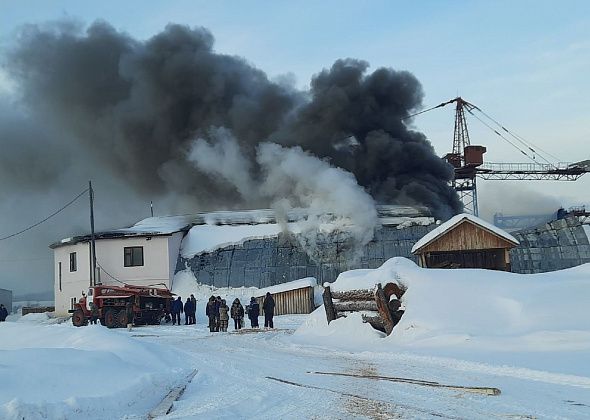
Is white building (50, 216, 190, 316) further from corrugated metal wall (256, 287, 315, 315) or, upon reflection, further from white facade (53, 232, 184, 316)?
corrugated metal wall (256, 287, 315, 315)

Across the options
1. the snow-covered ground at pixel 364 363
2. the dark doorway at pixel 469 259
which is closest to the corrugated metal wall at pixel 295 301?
the dark doorway at pixel 469 259

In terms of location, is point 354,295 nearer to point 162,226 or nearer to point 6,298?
point 162,226

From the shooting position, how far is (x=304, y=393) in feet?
31.9

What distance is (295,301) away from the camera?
34625mm

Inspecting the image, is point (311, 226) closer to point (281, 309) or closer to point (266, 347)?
point (281, 309)

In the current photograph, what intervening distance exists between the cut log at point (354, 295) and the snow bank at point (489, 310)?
21 cm

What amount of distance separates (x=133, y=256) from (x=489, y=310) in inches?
1119

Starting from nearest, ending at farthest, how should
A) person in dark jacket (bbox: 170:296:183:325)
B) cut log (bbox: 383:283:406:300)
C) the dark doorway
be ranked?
cut log (bbox: 383:283:406:300) < the dark doorway < person in dark jacket (bbox: 170:296:183:325)

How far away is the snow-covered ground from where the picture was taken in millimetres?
8180

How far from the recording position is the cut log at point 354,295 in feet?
61.1

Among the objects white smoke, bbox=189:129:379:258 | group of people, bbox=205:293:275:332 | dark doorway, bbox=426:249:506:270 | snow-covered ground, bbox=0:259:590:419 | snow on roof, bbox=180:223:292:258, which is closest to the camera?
snow-covered ground, bbox=0:259:590:419

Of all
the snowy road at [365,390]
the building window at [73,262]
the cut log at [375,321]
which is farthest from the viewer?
the building window at [73,262]

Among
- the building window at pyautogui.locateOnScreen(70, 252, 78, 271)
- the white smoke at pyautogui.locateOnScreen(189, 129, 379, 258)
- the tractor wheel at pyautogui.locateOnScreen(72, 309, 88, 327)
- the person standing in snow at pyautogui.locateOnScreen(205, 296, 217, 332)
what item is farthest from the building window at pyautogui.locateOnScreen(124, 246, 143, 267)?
the person standing in snow at pyautogui.locateOnScreen(205, 296, 217, 332)

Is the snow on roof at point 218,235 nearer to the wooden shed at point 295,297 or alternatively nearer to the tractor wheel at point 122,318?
the wooden shed at point 295,297
